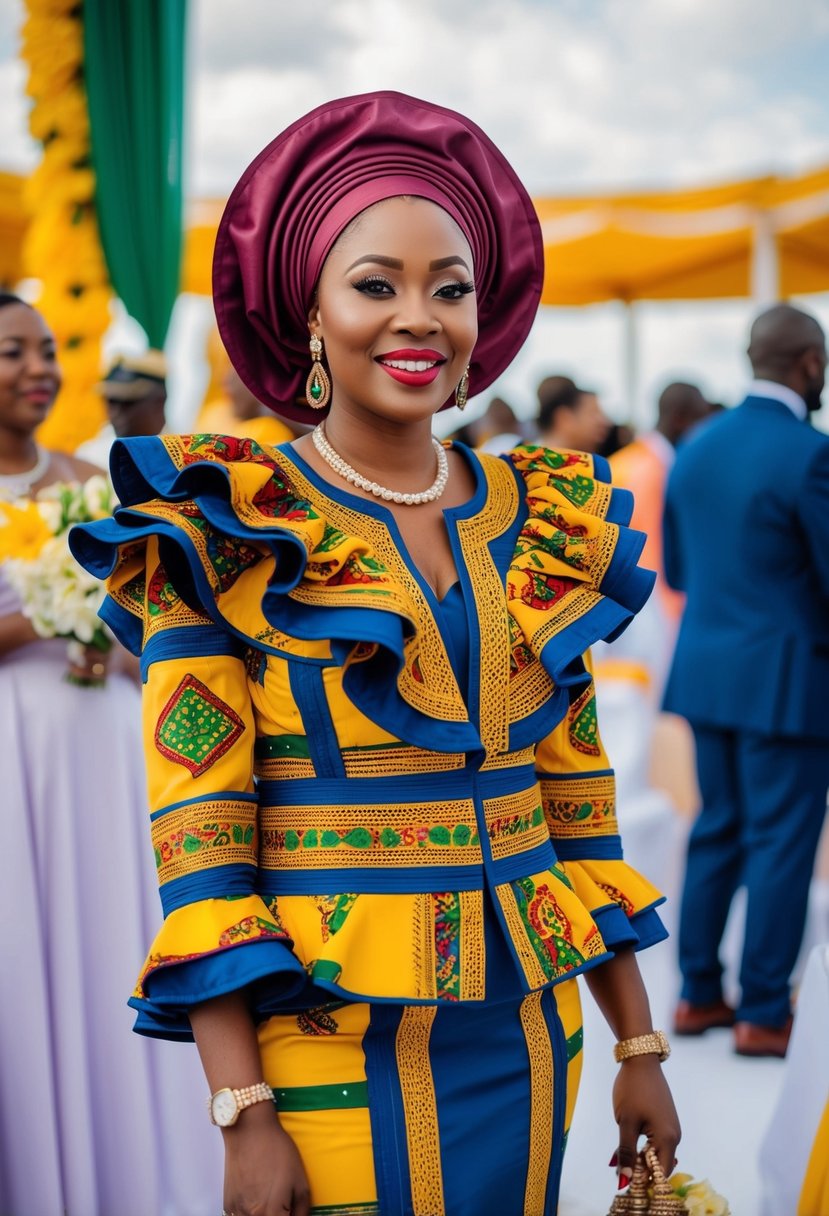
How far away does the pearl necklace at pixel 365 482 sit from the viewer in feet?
5.60

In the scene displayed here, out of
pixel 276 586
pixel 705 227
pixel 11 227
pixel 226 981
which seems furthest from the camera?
pixel 705 227

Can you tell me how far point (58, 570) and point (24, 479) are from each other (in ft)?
1.80

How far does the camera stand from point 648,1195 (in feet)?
5.41

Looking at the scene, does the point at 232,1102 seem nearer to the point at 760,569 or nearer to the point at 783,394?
the point at 760,569

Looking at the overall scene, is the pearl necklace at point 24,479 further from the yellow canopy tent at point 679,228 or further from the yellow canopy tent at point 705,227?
the yellow canopy tent at point 705,227

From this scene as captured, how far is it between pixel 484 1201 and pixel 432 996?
275 mm

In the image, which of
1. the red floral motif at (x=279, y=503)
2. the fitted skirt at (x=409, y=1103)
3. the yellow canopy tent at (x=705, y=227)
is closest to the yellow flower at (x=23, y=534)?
the red floral motif at (x=279, y=503)

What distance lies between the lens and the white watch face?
4.66 ft

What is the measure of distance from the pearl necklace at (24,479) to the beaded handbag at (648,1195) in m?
2.40

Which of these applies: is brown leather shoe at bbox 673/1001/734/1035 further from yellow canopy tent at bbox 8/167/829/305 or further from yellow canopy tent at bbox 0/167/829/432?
yellow canopy tent at bbox 0/167/829/432

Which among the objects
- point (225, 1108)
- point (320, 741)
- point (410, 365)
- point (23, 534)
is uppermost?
point (23, 534)

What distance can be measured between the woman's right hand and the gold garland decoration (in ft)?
12.9

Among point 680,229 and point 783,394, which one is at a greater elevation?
point 680,229

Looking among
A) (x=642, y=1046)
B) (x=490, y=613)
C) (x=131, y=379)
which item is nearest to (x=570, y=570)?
(x=490, y=613)
